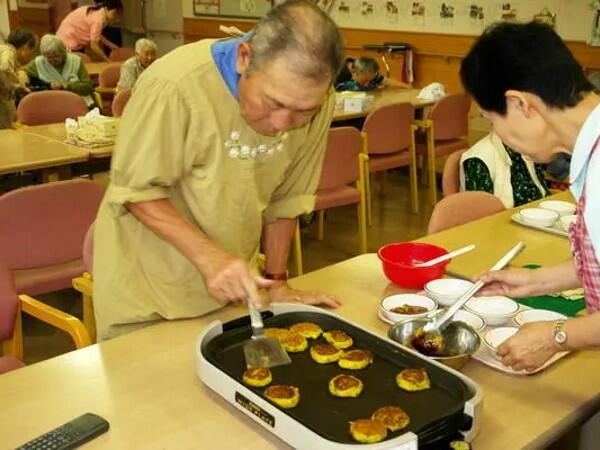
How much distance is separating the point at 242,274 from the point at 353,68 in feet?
14.4

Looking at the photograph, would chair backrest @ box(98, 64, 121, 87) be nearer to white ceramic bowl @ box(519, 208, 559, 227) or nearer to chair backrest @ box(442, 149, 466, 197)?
chair backrest @ box(442, 149, 466, 197)

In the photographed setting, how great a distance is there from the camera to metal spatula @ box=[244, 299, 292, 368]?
4.44ft

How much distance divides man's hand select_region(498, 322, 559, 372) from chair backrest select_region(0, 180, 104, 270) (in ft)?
5.63

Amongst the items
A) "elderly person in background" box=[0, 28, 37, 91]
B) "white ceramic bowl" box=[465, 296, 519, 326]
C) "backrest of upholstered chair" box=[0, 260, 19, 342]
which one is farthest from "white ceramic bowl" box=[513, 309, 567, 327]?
"elderly person in background" box=[0, 28, 37, 91]

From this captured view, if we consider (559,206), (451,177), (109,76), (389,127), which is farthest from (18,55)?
(559,206)

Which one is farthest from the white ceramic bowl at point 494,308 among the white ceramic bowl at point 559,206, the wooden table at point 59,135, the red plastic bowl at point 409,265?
the wooden table at point 59,135

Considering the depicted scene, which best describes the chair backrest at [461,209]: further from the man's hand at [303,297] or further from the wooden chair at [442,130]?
the wooden chair at [442,130]

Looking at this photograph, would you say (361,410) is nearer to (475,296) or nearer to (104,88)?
(475,296)

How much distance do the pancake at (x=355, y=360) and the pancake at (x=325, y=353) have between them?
0.01 meters

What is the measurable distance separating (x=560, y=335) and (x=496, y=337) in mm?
243

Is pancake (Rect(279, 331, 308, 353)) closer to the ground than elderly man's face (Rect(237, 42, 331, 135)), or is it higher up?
closer to the ground

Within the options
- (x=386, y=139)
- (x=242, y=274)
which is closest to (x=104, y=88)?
(x=386, y=139)

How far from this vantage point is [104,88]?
610 cm

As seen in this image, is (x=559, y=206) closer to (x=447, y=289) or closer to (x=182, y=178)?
(x=447, y=289)
